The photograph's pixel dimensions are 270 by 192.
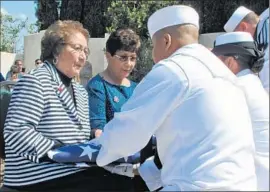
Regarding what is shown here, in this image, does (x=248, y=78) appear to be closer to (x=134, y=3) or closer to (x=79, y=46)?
(x=79, y=46)

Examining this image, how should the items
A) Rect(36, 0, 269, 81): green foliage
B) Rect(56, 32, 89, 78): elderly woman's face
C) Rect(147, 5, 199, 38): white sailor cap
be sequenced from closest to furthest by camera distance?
Rect(147, 5, 199, 38): white sailor cap → Rect(56, 32, 89, 78): elderly woman's face → Rect(36, 0, 269, 81): green foliage

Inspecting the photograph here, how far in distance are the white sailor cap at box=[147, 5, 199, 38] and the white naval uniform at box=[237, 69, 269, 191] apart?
15.8 inches

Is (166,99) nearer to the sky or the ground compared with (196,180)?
nearer to the sky

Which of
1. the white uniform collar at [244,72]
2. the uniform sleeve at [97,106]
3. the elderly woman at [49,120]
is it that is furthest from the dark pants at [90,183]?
the white uniform collar at [244,72]

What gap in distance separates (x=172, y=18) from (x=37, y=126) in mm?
801

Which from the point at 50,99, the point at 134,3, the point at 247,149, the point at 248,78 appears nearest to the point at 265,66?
the point at 248,78

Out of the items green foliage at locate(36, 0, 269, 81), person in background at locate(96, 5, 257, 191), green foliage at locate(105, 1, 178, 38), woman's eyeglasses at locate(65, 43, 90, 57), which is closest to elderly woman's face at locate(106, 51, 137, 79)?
woman's eyeglasses at locate(65, 43, 90, 57)

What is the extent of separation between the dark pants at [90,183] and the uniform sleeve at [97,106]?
33 centimetres

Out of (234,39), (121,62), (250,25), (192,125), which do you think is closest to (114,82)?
(121,62)

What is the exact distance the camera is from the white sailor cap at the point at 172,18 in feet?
6.93

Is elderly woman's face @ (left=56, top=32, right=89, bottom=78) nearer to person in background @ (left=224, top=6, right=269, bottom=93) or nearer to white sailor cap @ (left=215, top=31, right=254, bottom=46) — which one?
white sailor cap @ (left=215, top=31, right=254, bottom=46)

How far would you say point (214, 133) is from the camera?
1869 mm

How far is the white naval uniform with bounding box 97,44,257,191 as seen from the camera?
1.87 metres

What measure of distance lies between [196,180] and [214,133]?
189 millimetres
